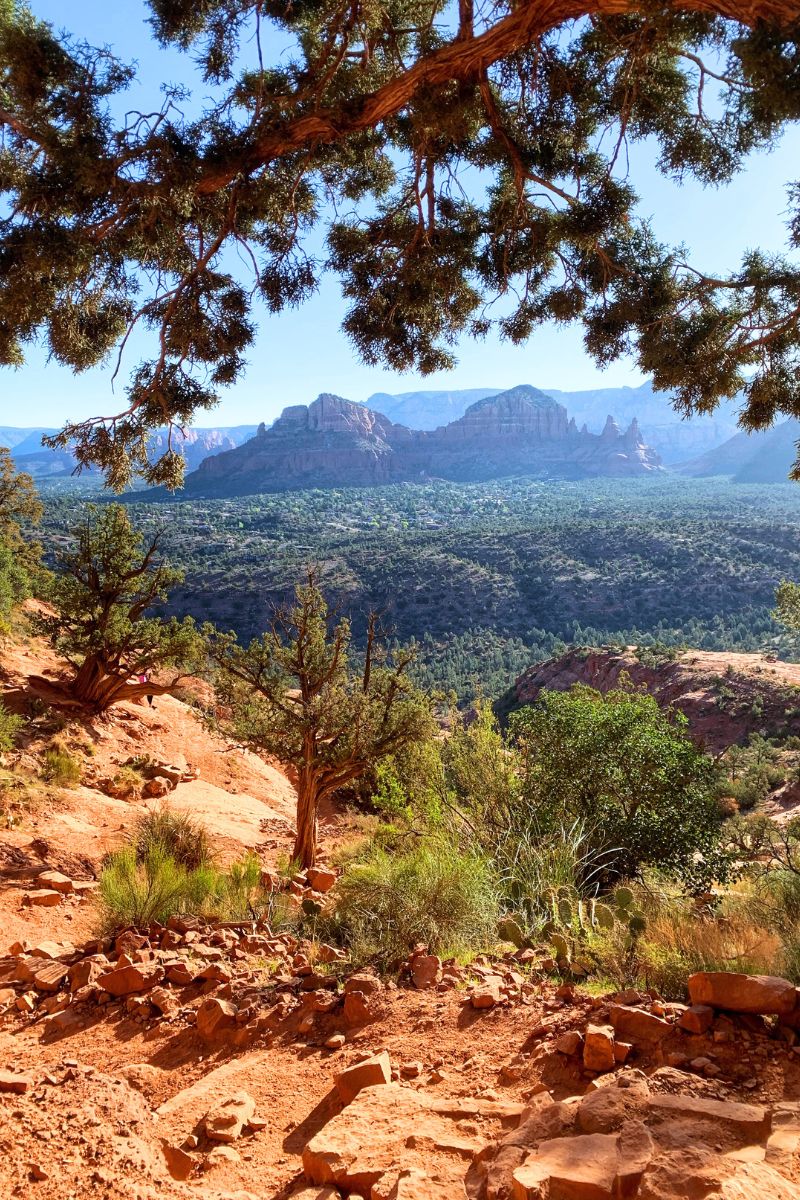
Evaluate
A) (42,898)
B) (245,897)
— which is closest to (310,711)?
(42,898)

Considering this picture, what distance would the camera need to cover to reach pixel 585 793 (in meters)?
8.23

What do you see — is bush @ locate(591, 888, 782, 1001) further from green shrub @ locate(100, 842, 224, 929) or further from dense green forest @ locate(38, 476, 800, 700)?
dense green forest @ locate(38, 476, 800, 700)

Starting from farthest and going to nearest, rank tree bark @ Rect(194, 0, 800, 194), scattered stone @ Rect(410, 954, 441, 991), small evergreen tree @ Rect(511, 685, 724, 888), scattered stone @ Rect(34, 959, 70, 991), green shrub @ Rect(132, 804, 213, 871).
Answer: small evergreen tree @ Rect(511, 685, 724, 888) < green shrub @ Rect(132, 804, 213, 871) < scattered stone @ Rect(34, 959, 70, 991) < scattered stone @ Rect(410, 954, 441, 991) < tree bark @ Rect(194, 0, 800, 194)

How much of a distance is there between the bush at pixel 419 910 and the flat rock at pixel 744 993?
148 cm

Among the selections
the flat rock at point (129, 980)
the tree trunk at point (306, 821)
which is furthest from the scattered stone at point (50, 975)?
the tree trunk at point (306, 821)

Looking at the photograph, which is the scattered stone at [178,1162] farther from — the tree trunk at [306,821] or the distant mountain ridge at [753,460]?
the distant mountain ridge at [753,460]

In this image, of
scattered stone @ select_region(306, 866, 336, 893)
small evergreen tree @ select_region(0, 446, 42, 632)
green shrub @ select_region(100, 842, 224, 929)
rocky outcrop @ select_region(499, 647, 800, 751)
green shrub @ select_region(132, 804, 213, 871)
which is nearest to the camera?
green shrub @ select_region(100, 842, 224, 929)

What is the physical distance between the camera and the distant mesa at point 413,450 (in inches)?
5364

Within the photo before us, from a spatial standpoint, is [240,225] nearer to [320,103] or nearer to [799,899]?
[320,103]

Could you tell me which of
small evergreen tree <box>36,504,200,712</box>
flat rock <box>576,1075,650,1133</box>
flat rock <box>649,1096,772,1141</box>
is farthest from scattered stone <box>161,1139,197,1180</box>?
small evergreen tree <box>36,504,200,712</box>

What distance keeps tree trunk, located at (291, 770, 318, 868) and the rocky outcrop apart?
17204 millimetres

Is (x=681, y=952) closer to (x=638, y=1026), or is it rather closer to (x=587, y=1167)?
(x=638, y=1026)

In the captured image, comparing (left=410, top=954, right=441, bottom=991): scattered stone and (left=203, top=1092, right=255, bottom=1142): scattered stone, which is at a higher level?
(left=203, top=1092, right=255, bottom=1142): scattered stone

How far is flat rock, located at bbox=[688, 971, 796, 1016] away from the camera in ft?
7.62
